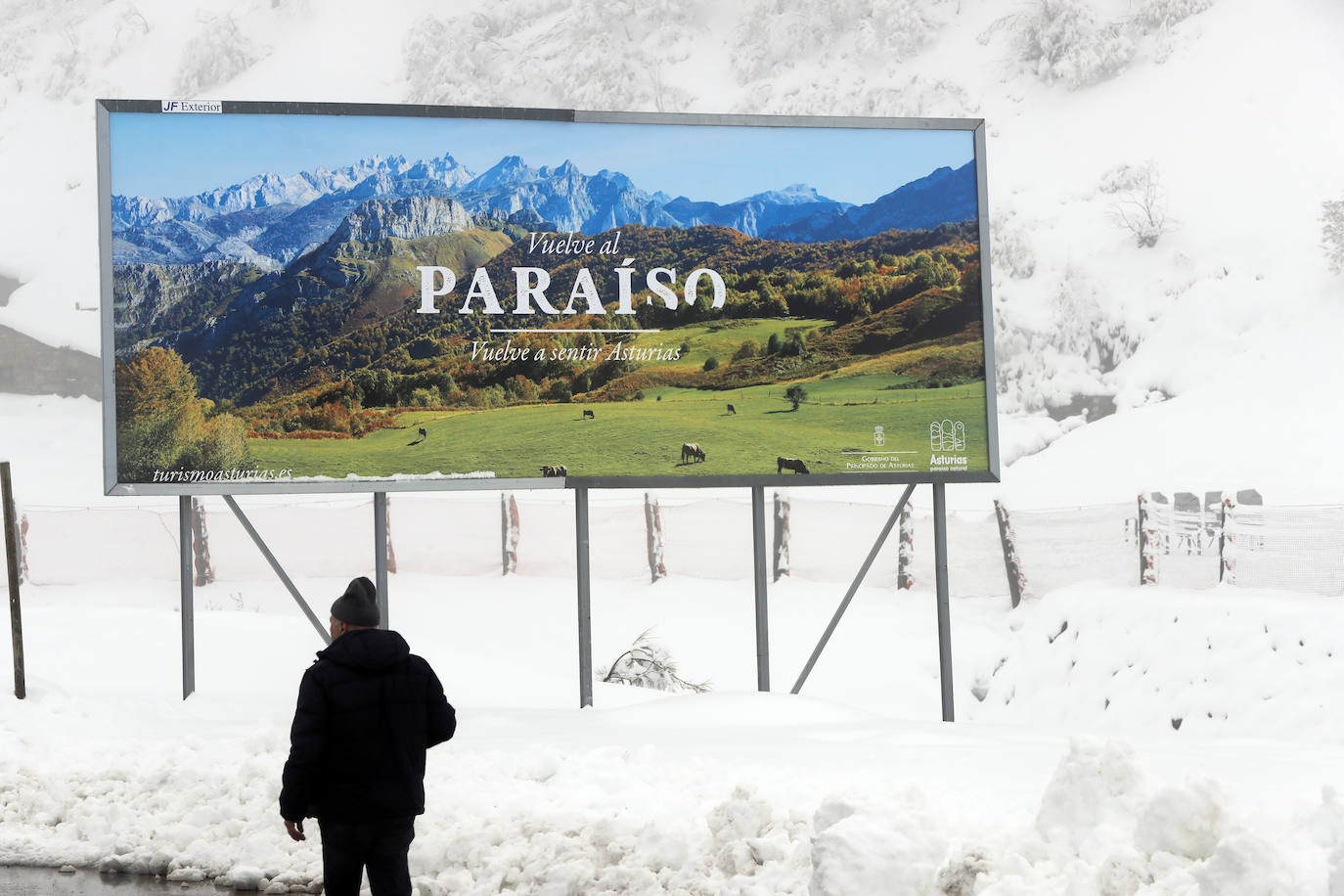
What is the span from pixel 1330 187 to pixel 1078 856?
95.7ft

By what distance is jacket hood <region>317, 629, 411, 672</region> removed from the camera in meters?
3.74

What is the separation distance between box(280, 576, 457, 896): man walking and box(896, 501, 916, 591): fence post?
18211 mm

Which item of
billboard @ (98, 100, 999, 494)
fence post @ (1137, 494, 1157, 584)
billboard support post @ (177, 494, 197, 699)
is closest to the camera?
billboard @ (98, 100, 999, 494)

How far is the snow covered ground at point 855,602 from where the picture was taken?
4895mm

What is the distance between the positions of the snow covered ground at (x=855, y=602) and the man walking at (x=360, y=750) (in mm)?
1141

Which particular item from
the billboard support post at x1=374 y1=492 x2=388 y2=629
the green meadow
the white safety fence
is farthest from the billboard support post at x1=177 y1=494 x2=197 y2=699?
the white safety fence

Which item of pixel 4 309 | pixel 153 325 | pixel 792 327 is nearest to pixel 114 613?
pixel 153 325

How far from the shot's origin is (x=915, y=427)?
9008 mm

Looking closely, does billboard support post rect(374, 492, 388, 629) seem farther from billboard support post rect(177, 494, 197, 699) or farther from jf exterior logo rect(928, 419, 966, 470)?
jf exterior logo rect(928, 419, 966, 470)

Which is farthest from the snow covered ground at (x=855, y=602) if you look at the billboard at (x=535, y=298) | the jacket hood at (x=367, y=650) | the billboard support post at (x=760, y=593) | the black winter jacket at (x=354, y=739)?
the billboard at (x=535, y=298)

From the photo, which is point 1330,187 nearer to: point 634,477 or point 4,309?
point 634,477

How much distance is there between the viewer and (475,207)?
29.3 ft

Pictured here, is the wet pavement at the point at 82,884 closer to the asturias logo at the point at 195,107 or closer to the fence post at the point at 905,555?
the asturias logo at the point at 195,107

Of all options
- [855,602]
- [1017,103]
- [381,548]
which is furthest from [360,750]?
[1017,103]
